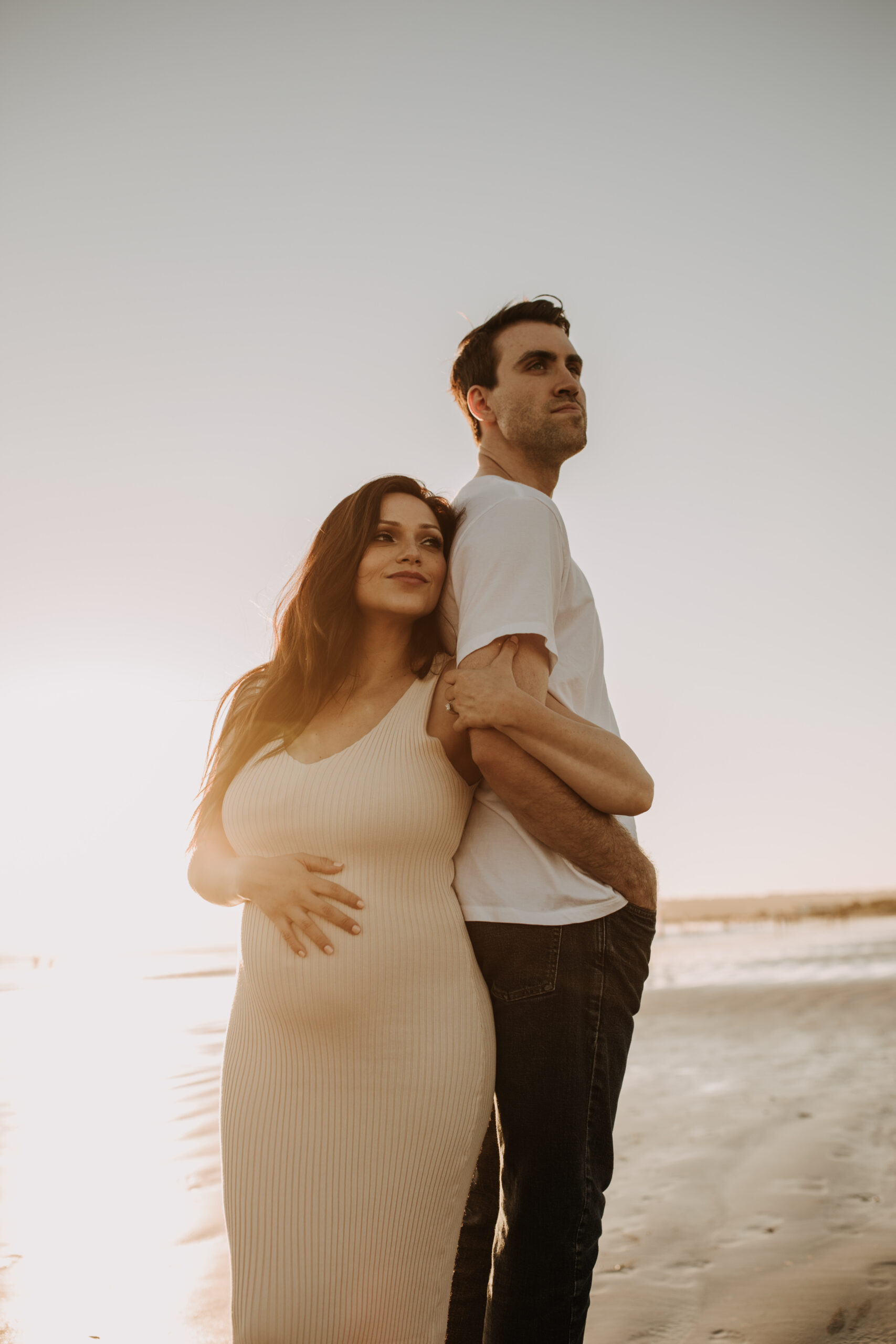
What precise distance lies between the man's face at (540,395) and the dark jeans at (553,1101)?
1299mm

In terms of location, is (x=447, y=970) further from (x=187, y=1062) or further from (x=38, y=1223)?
(x=187, y=1062)

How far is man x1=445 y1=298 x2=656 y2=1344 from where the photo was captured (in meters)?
1.94

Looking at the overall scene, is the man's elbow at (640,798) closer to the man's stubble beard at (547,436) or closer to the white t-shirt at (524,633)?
the white t-shirt at (524,633)

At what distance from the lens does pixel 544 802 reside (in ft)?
6.69

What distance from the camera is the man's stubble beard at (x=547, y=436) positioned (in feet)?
8.57

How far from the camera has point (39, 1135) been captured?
19.3 feet

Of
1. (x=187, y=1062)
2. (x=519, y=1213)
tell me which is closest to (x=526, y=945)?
(x=519, y=1213)

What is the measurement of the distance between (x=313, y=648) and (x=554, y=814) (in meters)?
0.79

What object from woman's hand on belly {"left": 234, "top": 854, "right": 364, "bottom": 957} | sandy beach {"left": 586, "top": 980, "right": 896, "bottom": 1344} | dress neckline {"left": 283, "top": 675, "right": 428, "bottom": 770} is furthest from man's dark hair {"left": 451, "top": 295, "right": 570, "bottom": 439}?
sandy beach {"left": 586, "top": 980, "right": 896, "bottom": 1344}

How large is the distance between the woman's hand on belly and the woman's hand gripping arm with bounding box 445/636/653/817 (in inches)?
18.0

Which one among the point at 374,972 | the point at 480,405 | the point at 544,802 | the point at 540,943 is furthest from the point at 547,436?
the point at 374,972

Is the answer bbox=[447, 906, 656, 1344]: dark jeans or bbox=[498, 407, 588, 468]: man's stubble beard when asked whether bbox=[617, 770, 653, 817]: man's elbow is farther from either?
bbox=[498, 407, 588, 468]: man's stubble beard

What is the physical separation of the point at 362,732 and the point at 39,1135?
515 cm

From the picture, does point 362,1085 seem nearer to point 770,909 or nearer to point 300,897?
point 300,897
